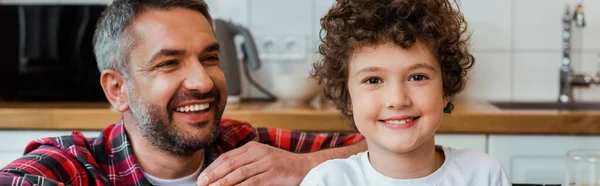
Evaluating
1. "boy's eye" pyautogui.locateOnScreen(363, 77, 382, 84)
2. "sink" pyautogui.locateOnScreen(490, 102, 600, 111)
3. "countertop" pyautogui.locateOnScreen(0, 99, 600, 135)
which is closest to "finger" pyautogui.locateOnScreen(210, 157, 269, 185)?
"boy's eye" pyautogui.locateOnScreen(363, 77, 382, 84)

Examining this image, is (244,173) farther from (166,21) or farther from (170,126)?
(166,21)

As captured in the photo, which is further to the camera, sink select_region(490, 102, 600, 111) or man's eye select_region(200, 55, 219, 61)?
sink select_region(490, 102, 600, 111)

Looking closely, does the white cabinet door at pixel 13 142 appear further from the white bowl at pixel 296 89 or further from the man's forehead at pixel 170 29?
the man's forehead at pixel 170 29

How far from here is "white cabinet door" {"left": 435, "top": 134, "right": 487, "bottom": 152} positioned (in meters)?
2.29

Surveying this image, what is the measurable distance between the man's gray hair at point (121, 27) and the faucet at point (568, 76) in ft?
5.09

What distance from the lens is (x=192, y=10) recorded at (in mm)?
1538

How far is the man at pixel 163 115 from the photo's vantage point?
1.44 metres

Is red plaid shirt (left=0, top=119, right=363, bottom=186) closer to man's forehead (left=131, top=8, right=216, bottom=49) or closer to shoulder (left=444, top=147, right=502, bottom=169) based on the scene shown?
man's forehead (left=131, top=8, right=216, bottom=49)

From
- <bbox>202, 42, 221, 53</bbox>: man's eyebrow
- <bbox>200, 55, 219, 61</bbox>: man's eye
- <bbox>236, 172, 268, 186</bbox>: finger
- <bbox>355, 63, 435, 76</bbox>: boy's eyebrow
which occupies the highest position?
<bbox>202, 42, 221, 53</bbox>: man's eyebrow

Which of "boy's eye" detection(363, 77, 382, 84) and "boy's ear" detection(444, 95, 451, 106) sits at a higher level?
"boy's eye" detection(363, 77, 382, 84)

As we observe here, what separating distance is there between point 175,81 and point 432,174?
500mm

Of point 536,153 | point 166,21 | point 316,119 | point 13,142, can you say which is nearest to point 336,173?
point 166,21

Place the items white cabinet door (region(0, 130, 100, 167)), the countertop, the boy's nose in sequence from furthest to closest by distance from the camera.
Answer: white cabinet door (region(0, 130, 100, 167)) → the countertop → the boy's nose

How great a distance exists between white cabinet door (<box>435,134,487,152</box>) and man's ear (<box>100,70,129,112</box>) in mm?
1032
